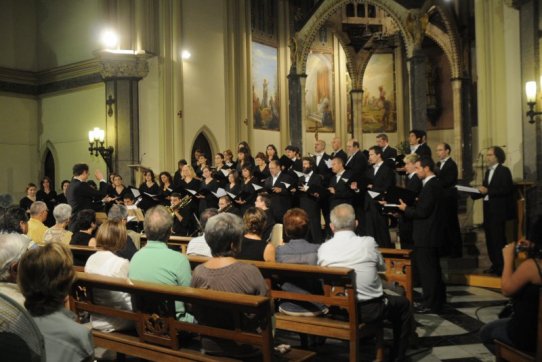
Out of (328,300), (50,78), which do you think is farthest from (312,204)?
(50,78)

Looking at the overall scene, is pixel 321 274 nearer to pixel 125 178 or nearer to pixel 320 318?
pixel 320 318

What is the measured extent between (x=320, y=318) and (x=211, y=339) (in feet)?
3.83

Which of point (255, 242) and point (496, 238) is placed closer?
point (255, 242)

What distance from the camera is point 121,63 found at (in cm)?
1327

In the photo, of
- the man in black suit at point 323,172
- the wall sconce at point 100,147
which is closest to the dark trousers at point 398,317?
the man in black suit at point 323,172

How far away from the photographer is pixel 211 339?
132 inches

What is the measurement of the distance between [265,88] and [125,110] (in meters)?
5.22

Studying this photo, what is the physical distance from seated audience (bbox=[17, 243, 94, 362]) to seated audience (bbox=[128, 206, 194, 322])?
1293 millimetres

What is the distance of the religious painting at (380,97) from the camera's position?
66.1 ft

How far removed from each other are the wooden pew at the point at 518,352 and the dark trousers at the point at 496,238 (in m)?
4.30

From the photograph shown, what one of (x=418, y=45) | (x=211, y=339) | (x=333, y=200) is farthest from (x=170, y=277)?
(x=418, y=45)

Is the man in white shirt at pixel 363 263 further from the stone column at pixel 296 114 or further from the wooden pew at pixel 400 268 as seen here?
the stone column at pixel 296 114

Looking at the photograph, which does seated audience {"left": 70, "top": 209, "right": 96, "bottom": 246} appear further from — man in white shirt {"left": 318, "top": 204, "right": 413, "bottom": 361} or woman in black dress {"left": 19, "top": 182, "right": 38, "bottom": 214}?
woman in black dress {"left": 19, "top": 182, "right": 38, "bottom": 214}

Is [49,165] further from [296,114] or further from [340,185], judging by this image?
[340,185]
